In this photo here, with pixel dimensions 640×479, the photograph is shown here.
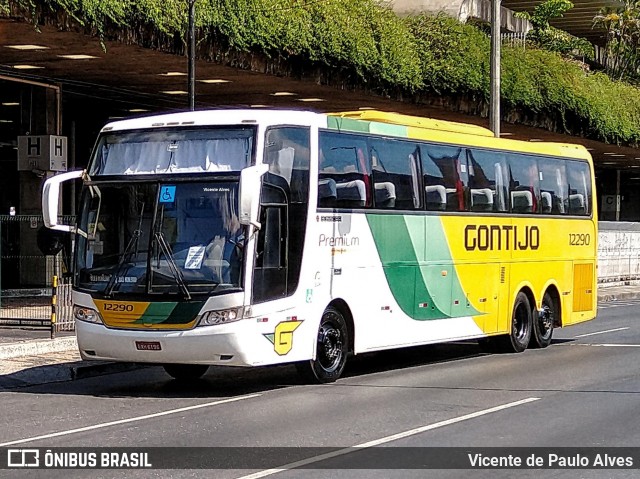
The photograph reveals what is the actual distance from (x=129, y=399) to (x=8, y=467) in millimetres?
4345

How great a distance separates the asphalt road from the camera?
10250mm

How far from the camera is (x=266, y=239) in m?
14.1

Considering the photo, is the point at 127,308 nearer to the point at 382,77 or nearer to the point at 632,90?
the point at 382,77

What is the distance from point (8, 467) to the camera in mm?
9625

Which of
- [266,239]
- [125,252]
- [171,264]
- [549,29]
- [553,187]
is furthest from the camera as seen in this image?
[549,29]

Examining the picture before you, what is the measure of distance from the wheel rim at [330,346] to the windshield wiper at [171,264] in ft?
6.76

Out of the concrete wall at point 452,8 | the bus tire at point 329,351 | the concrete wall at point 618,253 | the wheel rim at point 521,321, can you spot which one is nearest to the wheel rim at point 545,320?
the wheel rim at point 521,321

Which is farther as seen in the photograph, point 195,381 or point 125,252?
point 195,381

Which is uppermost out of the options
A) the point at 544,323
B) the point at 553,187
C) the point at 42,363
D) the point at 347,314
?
the point at 553,187

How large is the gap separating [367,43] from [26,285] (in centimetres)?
1066

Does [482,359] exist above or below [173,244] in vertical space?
below

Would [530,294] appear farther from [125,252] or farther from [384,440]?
[384,440]

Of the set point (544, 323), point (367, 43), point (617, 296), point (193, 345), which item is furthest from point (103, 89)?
point (193, 345)

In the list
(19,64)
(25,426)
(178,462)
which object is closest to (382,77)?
(19,64)
